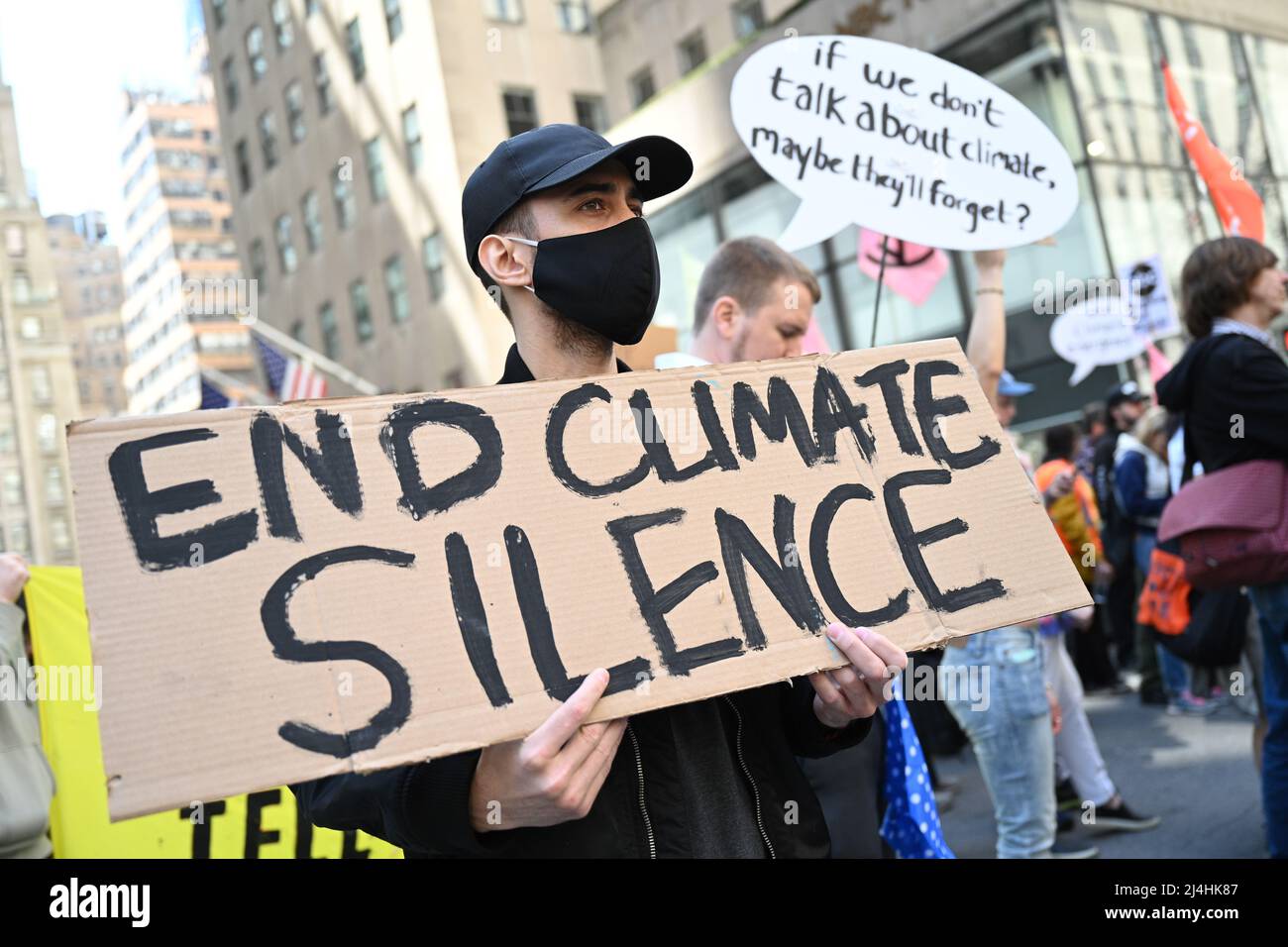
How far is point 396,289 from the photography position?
2778 centimetres

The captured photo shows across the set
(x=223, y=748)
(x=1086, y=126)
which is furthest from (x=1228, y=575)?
(x=1086, y=126)

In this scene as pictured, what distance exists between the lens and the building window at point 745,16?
20.9 metres

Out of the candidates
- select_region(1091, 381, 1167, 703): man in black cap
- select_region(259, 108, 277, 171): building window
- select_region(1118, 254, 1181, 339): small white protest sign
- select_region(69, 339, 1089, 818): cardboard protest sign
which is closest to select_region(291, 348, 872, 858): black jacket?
select_region(69, 339, 1089, 818): cardboard protest sign

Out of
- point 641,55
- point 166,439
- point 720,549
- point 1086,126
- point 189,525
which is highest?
point 641,55

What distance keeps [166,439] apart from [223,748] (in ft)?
1.48

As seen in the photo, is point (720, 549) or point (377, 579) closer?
point (377, 579)

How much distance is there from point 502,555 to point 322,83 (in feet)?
93.6

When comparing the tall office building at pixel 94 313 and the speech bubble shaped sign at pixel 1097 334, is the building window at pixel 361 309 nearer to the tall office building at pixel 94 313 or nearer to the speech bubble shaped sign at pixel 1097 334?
the speech bubble shaped sign at pixel 1097 334

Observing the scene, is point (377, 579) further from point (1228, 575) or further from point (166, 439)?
point (1228, 575)

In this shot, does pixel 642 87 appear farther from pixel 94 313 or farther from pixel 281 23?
pixel 94 313

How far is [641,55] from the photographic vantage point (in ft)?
75.5

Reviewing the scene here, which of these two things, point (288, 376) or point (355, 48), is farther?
point (355, 48)

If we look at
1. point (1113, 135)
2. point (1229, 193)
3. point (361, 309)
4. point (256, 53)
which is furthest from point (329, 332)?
point (1229, 193)

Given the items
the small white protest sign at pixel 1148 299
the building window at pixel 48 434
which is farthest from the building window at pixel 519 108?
the building window at pixel 48 434
